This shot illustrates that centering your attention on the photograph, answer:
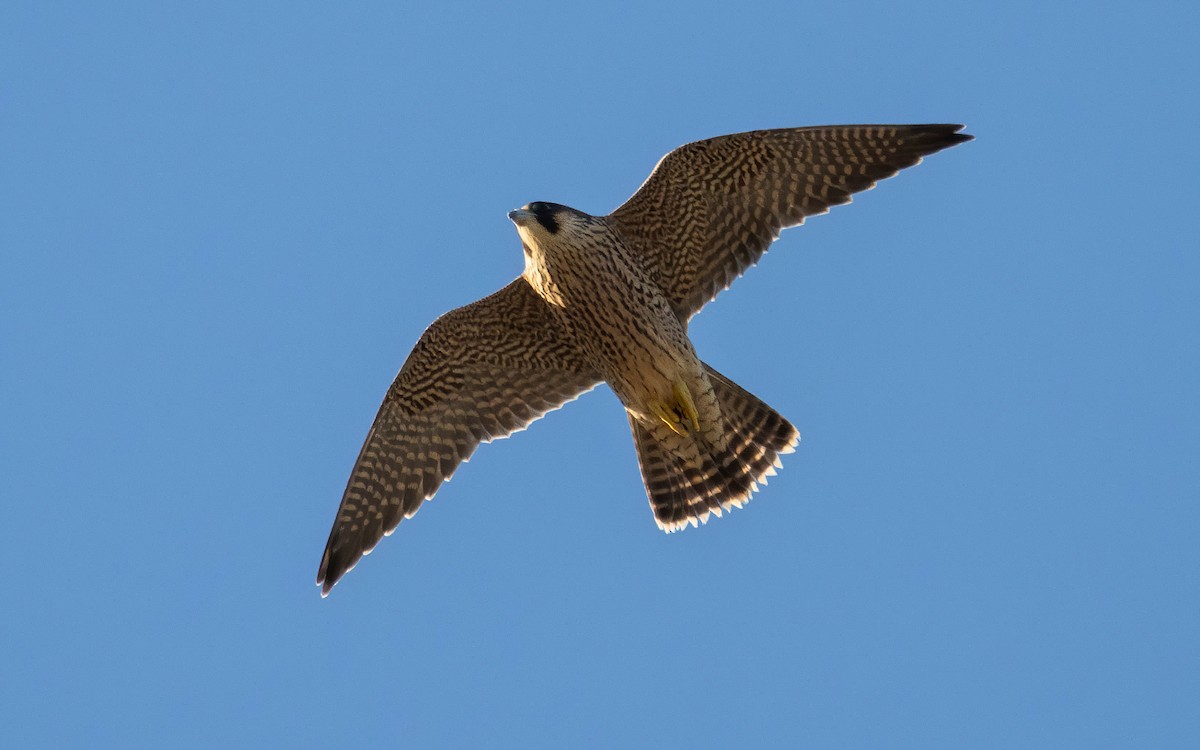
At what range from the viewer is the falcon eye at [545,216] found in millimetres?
9047

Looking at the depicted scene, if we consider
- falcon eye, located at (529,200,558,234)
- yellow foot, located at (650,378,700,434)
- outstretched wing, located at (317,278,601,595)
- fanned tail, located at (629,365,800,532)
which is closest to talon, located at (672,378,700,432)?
yellow foot, located at (650,378,700,434)

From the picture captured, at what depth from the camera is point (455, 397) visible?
977cm

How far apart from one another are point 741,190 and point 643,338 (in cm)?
112

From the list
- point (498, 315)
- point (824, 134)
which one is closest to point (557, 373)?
point (498, 315)

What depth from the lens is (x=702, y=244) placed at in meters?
9.42

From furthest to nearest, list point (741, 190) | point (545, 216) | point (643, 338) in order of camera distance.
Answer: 1. point (741, 190)
2. point (643, 338)
3. point (545, 216)

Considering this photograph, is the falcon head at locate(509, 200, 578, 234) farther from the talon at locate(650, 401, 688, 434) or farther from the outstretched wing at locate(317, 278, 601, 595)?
the talon at locate(650, 401, 688, 434)

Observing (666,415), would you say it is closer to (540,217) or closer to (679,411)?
(679,411)

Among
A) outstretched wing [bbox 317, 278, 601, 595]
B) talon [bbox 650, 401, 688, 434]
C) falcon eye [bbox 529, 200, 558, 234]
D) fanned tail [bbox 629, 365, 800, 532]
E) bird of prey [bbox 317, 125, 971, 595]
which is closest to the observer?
falcon eye [bbox 529, 200, 558, 234]

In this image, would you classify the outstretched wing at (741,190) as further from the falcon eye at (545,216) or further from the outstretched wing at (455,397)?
the outstretched wing at (455,397)

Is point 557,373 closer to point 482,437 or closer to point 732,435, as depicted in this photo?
point 482,437

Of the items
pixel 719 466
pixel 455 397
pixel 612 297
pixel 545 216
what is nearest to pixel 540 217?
pixel 545 216

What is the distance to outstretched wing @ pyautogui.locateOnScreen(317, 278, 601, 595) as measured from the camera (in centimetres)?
957

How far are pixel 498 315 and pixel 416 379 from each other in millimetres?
677
